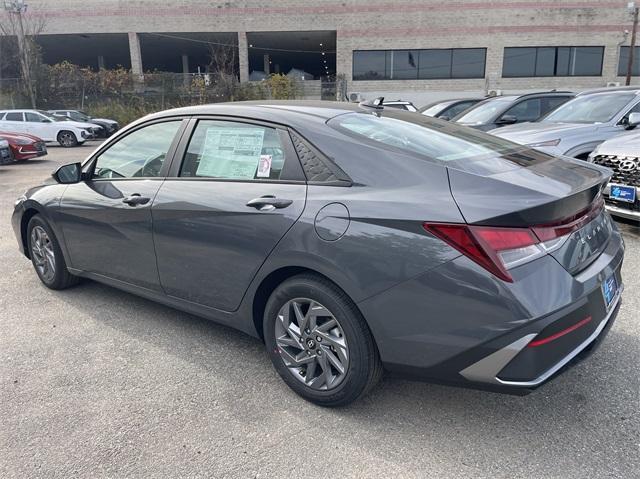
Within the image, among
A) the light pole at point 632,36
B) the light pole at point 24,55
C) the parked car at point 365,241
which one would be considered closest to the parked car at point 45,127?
the light pole at point 24,55

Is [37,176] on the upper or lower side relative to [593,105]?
lower

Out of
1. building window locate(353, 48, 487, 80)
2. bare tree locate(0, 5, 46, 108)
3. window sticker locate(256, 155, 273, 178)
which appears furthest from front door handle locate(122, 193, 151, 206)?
bare tree locate(0, 5, 46, 108)

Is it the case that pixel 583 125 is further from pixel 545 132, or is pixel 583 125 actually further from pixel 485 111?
pixel 485 111

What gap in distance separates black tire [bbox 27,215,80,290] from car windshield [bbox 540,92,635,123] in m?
6.97

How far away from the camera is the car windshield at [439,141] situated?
260cm

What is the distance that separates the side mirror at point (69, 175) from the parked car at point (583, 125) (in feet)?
17.3

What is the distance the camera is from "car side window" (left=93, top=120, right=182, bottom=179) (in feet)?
11.4

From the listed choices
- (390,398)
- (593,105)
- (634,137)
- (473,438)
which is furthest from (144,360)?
(593,105)

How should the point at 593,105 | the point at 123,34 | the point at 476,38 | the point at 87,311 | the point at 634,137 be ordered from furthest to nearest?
the point at 123,34
the point at 476,38
the point at 593,105
the point at 634,137
the point at 87,311

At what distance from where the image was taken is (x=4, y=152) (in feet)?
43.4

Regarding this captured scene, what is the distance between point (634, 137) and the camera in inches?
227

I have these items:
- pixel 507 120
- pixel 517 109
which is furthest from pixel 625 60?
pixel 507 120

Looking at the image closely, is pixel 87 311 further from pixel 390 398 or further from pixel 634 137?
pixel 634 137

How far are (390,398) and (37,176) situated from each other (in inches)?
468
